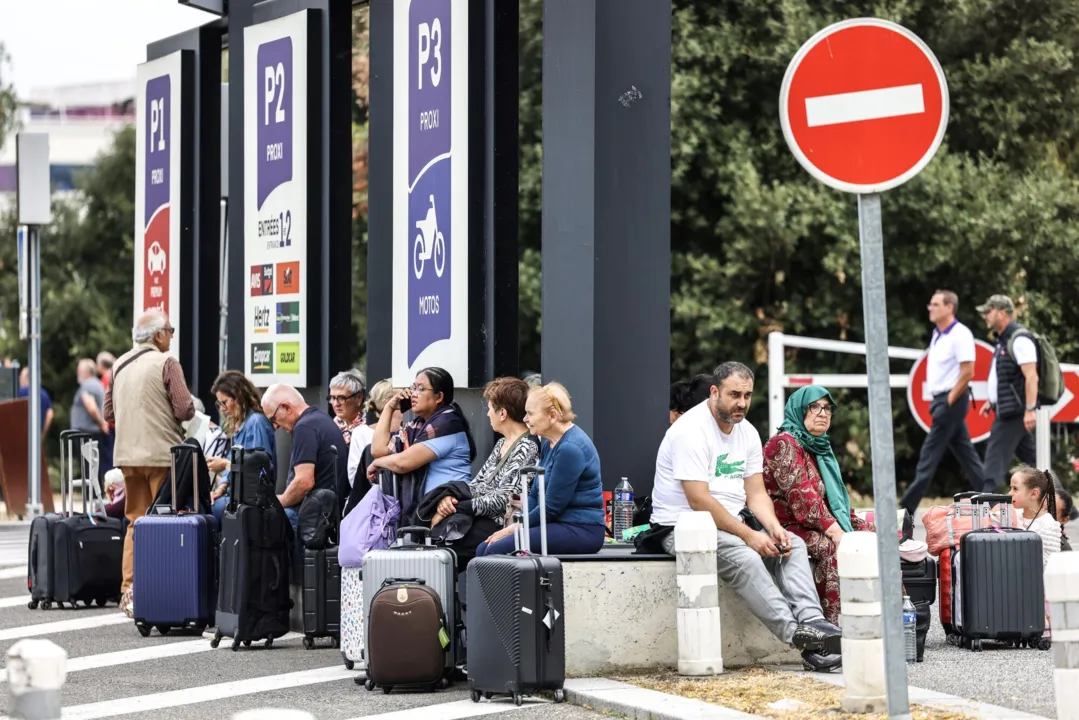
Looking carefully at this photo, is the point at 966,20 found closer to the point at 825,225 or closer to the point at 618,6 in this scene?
the point at 825,225

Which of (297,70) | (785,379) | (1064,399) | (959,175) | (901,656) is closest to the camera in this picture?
(901,656)

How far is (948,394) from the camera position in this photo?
14992mm

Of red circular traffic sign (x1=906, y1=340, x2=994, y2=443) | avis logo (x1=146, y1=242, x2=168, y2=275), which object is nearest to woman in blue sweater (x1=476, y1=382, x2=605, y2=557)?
avis logo (x1=146, y1=242, x2=168, y2=275)

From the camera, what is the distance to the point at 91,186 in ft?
138

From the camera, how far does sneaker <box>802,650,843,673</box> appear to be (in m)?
9.30

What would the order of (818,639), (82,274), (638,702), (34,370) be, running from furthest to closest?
(82,274)
(34,370)
(818,639)
(638,702)

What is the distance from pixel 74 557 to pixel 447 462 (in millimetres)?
4463

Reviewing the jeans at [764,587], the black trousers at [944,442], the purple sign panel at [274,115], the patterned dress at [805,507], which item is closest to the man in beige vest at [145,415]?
the purple sign panel at [274,115]

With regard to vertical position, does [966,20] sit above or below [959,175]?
Answer: above

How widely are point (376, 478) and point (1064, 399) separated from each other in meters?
7.95

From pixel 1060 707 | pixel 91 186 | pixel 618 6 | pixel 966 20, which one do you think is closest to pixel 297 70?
pixel 618 6

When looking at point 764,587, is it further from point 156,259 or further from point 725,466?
point 156,259

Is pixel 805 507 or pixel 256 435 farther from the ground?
pixel 256 435

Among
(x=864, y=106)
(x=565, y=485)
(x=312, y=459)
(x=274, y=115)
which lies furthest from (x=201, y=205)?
(x=864, y=106)
